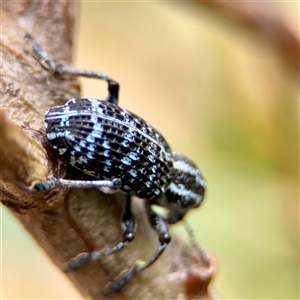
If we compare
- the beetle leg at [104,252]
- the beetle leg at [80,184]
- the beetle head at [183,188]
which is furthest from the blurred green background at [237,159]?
the beetle leg at [104,252]

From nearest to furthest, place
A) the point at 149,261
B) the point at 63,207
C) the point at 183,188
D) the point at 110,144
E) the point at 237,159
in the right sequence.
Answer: the point at 63,207 < the point at 149,261 < the point at 110,144 < the point at 183,188 < the point at 237,159

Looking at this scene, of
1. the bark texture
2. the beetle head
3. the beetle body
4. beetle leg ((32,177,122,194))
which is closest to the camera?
beetle leg ((32,177,122,194))

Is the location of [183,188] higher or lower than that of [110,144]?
lower

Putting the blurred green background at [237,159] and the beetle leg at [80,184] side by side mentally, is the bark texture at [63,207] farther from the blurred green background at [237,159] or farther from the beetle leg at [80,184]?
the blurred green background at [237,159]

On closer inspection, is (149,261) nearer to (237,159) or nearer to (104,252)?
(104,252)

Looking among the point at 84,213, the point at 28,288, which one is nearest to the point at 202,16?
the point at 84,213

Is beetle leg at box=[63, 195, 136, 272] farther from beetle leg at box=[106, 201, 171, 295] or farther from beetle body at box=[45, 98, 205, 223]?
beetle body at box=[45, 98, 205, 223]

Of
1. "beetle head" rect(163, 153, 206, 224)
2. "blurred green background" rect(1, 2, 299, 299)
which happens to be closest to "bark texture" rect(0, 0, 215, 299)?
"beetle head" rect(163, 153, 206, 224)

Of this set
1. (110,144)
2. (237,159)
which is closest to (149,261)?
(110,144)
